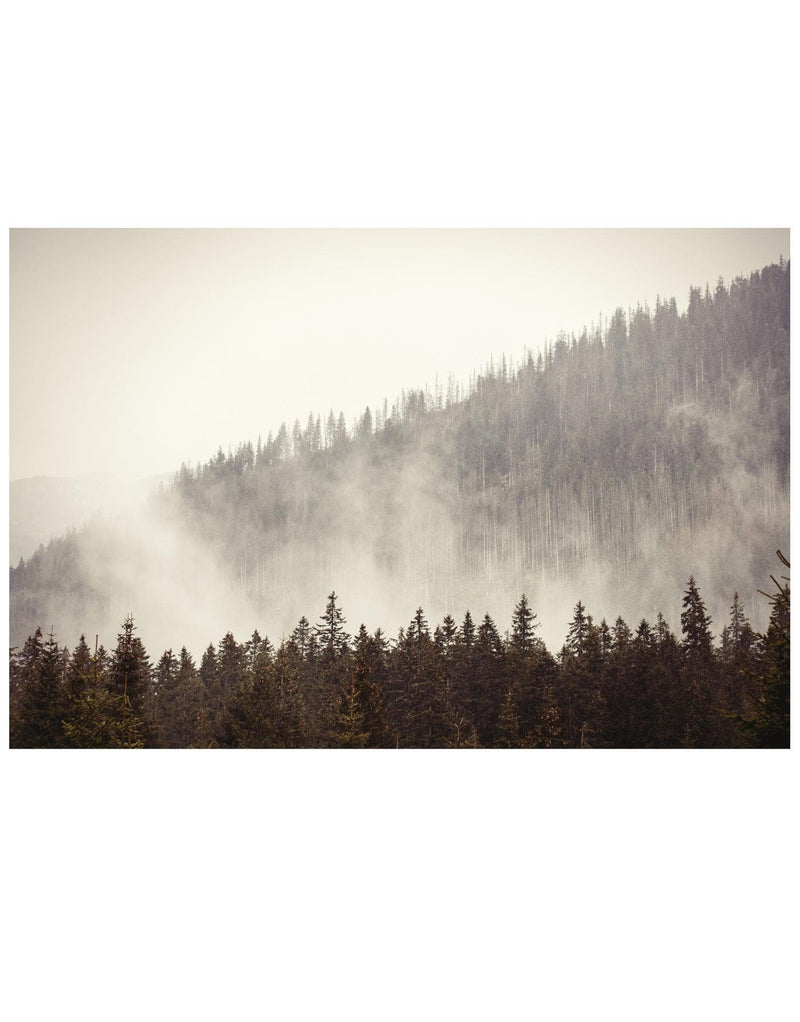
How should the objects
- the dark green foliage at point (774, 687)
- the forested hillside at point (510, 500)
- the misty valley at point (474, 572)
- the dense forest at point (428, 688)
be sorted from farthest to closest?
the forested hillside at point (510, 500) → the misty valley at point (474, 572) → the dense forest at point (428, 688) → the dark green foliage at point (774, 687)

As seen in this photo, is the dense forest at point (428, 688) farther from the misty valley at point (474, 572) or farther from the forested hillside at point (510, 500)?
the forested hillside at point (510, 500)

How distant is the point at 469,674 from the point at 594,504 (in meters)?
1.87

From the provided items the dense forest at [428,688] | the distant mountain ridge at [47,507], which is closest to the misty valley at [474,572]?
the dense forest at [428,688]

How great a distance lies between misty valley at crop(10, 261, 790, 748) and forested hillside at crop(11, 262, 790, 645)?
19 mm

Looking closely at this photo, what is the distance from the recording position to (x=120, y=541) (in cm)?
750

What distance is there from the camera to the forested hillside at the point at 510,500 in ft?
24.1

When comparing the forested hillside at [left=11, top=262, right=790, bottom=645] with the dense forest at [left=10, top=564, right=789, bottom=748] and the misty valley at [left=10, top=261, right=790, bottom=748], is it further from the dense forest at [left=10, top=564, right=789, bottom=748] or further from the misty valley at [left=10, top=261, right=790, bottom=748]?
the dense forest at [left=10, top=564, right=789, bottom=748]

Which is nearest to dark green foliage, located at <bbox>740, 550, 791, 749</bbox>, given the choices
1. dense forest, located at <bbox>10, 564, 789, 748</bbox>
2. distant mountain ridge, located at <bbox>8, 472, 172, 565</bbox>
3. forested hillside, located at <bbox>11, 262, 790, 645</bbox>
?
dense forest, located at <bbox>10, 564, 789, 748</bbox>

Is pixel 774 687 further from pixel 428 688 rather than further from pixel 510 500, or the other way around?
pixel 428 688

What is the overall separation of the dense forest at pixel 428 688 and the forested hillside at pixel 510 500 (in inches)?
9.4

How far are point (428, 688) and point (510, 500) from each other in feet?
5.95

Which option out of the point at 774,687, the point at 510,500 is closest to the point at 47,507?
the point at 510,500

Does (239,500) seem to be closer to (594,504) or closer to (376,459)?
(376,459)
